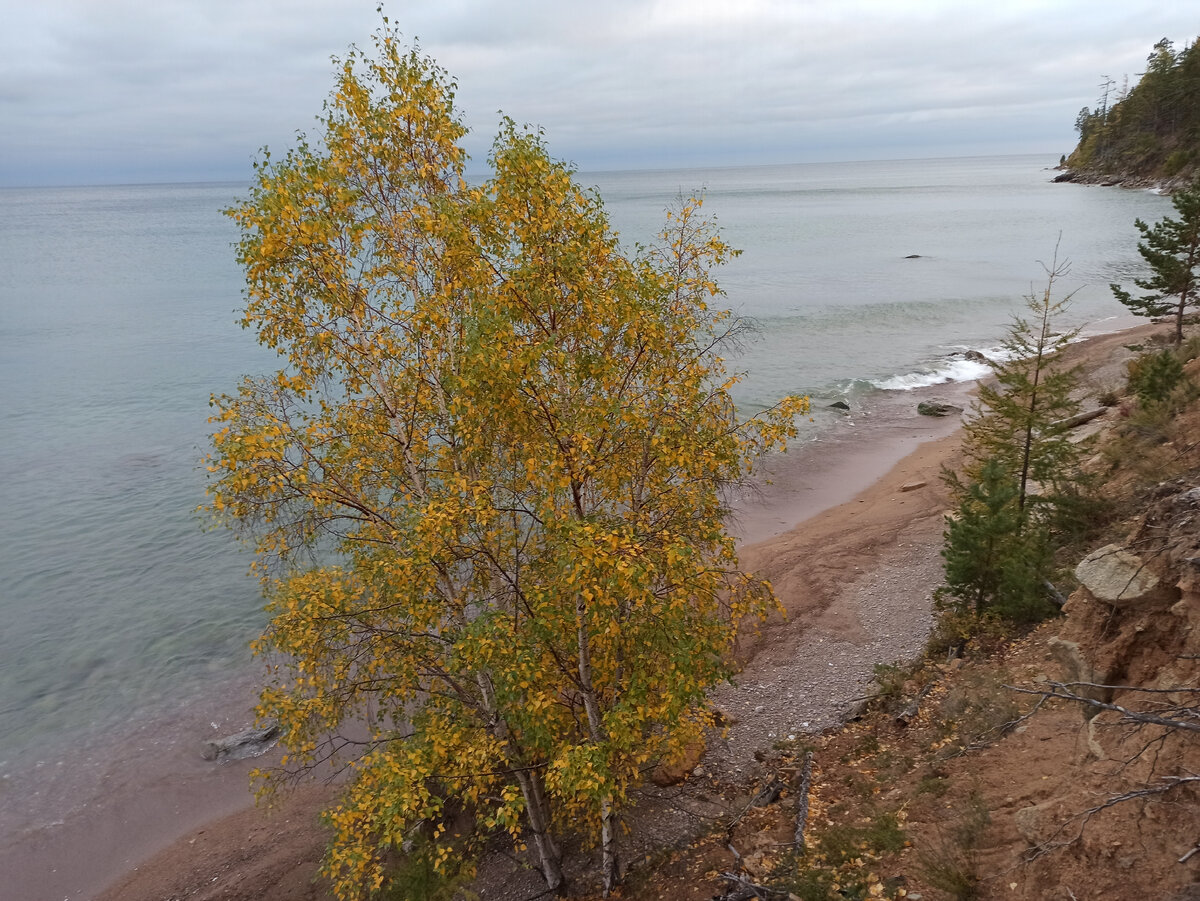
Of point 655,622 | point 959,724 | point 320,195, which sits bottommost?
point 959,724

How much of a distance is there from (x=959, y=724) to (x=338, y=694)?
31.3ft

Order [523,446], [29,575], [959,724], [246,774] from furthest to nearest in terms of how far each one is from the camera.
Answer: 1. [29,575]
2. [246,774]
3. [959,724]
4. [523,446]

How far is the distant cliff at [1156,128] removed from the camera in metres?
101

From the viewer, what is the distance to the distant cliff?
101m

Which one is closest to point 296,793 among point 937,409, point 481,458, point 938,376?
point 481,458

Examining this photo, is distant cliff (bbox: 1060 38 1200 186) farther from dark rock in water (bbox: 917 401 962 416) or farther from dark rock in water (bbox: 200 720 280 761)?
dark rock in water (bbox: 200 720 280 761)

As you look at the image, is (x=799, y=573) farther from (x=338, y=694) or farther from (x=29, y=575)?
(x=29, y=575)

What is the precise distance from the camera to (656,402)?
8781mm

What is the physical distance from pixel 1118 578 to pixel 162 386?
5017cm

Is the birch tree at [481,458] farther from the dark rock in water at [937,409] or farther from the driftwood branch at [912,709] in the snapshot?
the dark rock in water at [937,409]

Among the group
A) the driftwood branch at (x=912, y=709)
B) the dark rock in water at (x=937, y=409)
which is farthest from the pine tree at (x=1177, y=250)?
the driftwood branch at (x=912, y=709)

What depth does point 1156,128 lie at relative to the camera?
394 feet

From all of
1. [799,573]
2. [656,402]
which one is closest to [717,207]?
[799,573]

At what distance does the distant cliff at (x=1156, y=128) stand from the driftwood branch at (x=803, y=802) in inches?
3920
